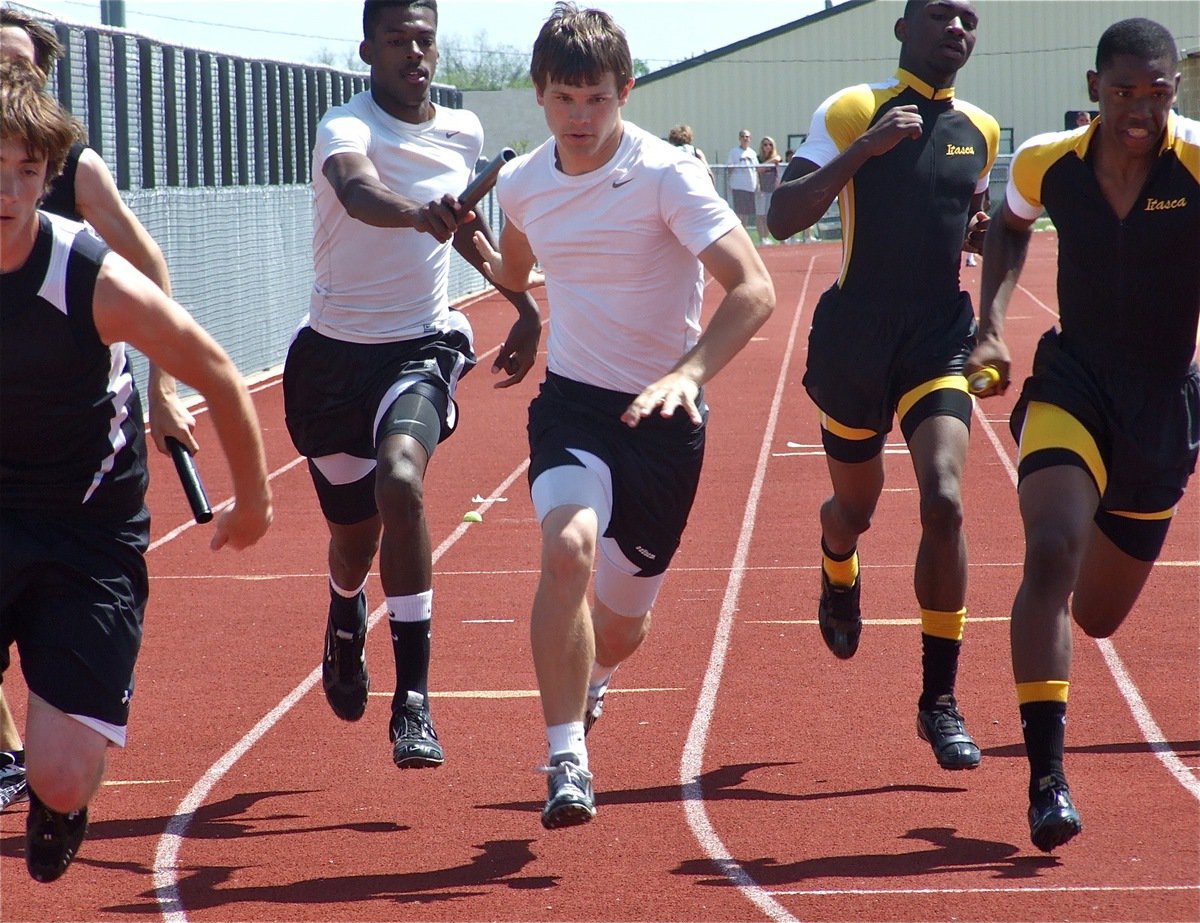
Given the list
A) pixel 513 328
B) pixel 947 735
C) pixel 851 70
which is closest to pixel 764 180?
pixel 851 70

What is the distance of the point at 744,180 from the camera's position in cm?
3622

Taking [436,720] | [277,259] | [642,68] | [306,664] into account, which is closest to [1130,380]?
[436,720]

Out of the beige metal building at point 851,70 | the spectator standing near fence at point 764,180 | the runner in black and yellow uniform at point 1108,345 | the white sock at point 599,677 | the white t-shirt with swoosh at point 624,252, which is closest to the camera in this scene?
the runner in black and yellow uniform at point 1108,345

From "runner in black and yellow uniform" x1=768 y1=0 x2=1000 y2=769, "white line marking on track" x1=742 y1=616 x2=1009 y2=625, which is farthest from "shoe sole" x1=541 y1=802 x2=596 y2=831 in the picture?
"white line marking on track" x1=742 y1=616 x2=1009 y2=625

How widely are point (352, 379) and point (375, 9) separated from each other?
126 centimetres

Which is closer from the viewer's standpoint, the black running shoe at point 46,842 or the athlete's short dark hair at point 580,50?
the black running shoe at point 46,842

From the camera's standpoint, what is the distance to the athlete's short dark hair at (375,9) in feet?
19.6

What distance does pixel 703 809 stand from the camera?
5.21m

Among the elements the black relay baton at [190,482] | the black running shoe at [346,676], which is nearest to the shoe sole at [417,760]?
the black running shoe at [346,676]

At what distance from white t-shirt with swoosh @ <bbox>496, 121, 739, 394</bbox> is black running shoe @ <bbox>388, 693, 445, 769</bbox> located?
1115mm

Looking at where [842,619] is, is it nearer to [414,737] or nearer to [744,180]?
[414,737]

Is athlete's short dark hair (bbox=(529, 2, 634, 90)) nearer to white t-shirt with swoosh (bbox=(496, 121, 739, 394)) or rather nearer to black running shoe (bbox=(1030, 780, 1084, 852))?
white t-shirt with swoosh (bbox=(496, 121, 739, 394))

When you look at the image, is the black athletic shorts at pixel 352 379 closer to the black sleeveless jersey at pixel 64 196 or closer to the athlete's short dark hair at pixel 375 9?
the athlete's short dark hair at pixel 375 9

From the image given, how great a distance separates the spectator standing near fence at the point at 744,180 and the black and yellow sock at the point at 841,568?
29.7 meters
